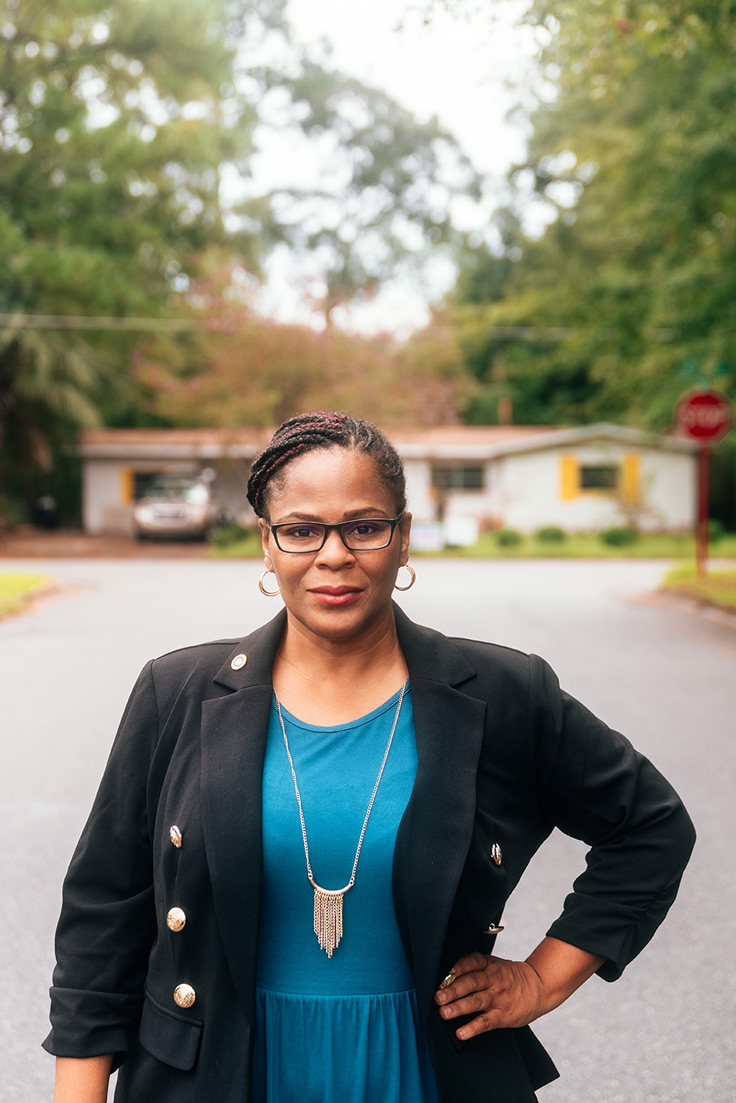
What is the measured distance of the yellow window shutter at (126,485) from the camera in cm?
3738

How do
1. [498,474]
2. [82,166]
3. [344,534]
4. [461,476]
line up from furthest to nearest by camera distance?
[461,476], [498,474], [82,166], [344,534]

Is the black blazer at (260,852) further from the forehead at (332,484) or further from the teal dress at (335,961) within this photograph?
the forehead at (332,484)

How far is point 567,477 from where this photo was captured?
36.4 metres

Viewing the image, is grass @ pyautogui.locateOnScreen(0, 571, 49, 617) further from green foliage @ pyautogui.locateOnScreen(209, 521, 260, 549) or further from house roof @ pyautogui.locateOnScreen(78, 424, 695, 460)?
house roof @ pyautogui.locateOnScreen(78, 424, 695, 460)

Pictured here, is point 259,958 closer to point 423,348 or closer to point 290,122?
point 423,348

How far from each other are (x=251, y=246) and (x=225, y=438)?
439 inches

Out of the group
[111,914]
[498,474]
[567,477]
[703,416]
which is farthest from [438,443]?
[111,914]

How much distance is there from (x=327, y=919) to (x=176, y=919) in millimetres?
235

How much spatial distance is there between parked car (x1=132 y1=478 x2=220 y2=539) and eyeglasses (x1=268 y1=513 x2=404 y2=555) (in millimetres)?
30582

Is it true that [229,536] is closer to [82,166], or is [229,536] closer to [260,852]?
[82,166]

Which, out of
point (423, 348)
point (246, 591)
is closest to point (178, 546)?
point (423, 348)

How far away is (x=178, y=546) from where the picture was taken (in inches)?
1226

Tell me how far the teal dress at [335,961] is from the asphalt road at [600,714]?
1.78 metres

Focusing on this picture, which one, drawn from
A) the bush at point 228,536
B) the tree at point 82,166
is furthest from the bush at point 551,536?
the tree at point 82,166
